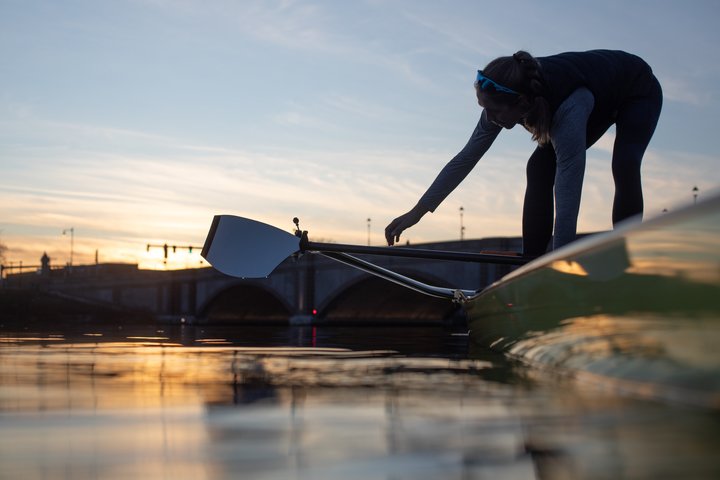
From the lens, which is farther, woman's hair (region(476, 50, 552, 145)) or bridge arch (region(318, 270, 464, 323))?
bridge arch (region(318, 270, 464, 323))

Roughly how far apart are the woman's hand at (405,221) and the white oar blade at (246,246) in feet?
3.94

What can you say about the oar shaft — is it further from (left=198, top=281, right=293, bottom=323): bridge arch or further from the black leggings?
(left=198, top=281, right=293, bottom=323): bridge arch

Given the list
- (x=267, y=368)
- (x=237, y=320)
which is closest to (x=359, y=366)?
(x=267, y=368)

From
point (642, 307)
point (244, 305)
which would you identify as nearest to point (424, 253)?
point (642, 307)

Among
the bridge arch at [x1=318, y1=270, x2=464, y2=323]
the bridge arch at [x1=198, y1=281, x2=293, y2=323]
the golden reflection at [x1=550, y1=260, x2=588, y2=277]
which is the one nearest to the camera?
the golden reflection at [x1=550, y1=260, x2=588, y2=277]

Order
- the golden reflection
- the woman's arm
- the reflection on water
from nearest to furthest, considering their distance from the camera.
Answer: the reflection on water < the golden reflection < the woman's arm

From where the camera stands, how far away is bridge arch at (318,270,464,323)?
165 ft

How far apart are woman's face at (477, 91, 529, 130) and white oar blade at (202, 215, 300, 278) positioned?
274 cm

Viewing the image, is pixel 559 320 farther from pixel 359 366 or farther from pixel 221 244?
pixel 221 244

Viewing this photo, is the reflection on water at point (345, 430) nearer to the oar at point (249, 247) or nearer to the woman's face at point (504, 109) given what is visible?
the woman's face at point (504, 109)

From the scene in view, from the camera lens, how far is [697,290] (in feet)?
7.09

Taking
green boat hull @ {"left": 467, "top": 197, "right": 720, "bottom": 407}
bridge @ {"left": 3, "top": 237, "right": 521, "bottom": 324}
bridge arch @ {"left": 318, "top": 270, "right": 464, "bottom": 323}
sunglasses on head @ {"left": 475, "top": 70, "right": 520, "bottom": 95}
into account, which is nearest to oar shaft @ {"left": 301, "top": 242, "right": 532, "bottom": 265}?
sunglasses on head @ {"left": 475, "top": 70, "right": 520, "bottom": 95}

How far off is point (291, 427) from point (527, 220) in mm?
4527

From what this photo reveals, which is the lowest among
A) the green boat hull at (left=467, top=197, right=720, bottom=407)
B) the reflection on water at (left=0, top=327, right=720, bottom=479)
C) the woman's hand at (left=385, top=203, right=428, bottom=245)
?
the reflection on water at (left=0, top=327, right=720, bottom=479)
